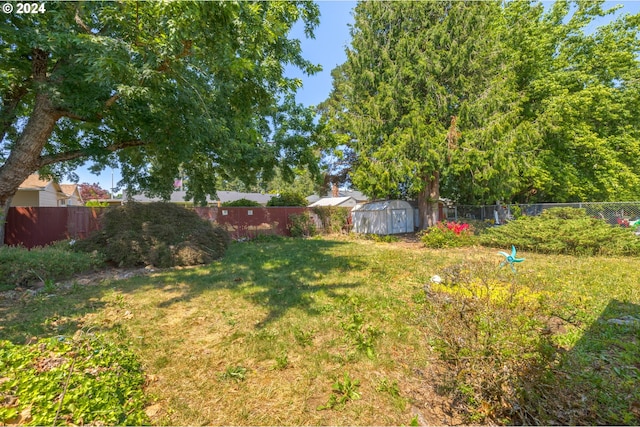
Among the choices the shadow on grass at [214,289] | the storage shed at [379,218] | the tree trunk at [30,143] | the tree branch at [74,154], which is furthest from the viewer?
the storage shed at [379,218]

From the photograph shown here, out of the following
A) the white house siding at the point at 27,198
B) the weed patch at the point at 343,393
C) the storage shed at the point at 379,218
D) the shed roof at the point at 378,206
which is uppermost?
the white house siding at the point at 27,198

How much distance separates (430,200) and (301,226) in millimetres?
6669

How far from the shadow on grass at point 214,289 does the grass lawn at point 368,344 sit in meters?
0.04

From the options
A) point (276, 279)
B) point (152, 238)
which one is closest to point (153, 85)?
point (152, 238)

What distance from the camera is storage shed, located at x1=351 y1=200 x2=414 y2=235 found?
1595cm

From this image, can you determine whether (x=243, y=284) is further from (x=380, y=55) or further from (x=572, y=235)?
(x=380, y=55)

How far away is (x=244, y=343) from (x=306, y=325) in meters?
0.82

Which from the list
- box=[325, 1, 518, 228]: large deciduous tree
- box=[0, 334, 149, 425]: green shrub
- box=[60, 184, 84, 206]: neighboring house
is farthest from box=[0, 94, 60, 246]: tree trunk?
box=[60, 184, 84, 206]: neighboring house

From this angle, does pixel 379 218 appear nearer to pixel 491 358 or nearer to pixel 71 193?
pixel 491 358

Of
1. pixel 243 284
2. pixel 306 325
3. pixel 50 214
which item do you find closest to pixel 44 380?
pixel 306 325

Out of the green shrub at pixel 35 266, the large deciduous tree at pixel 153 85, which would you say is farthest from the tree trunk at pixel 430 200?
the green shrub at pixel 35 266

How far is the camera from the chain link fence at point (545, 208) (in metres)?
9.46

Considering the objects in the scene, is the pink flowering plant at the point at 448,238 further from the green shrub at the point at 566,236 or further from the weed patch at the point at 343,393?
the weed patch at the point at 343,393

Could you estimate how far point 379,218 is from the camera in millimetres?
16016
